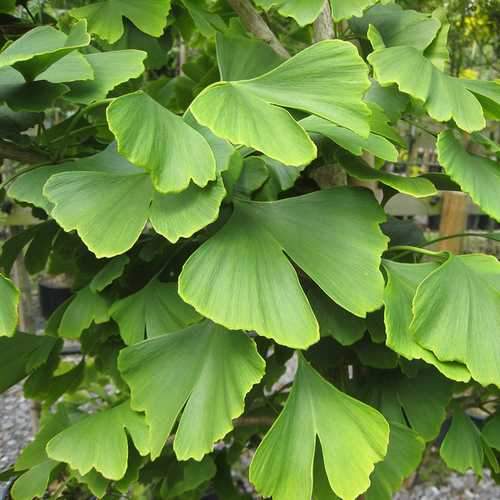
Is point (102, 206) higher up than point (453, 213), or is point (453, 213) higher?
point (102, 206)

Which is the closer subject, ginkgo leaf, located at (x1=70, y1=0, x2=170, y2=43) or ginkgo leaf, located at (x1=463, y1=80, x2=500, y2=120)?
ginkgo leaf, located at (x1=463, y1=80, x2=500, y2=120)

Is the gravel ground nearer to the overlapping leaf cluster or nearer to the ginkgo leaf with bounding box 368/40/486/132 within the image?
the overlapping leaf cluster

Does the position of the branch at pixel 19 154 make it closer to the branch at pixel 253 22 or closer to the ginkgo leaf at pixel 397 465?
the branch at pixel 253 22

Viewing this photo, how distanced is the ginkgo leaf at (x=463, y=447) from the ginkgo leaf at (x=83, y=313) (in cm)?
45

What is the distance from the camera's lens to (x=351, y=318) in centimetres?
54

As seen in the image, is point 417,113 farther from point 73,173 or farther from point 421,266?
point 73,173

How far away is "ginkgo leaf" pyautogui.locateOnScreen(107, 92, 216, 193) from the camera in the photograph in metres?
0.39

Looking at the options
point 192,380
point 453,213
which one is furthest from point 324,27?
point 453,213

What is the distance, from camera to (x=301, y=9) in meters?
0.51

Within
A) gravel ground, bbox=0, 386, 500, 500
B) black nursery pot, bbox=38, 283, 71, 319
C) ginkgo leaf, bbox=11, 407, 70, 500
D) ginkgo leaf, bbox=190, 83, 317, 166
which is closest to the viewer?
ginkgo leaf, bbox=190, 83, 317, 166

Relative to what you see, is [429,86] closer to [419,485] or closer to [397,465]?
[397,465]

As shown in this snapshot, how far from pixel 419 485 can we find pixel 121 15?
1654 millimetres

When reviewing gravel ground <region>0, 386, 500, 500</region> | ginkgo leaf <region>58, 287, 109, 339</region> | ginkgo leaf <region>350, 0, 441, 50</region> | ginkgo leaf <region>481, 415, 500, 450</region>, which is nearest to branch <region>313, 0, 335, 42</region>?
ginkgo leaf <region>350, 0, 441, 50</region>

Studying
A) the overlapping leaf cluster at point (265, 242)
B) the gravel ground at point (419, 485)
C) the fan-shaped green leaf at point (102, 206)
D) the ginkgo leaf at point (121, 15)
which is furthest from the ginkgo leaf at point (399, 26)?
the gravel ground at point (419, 485)
